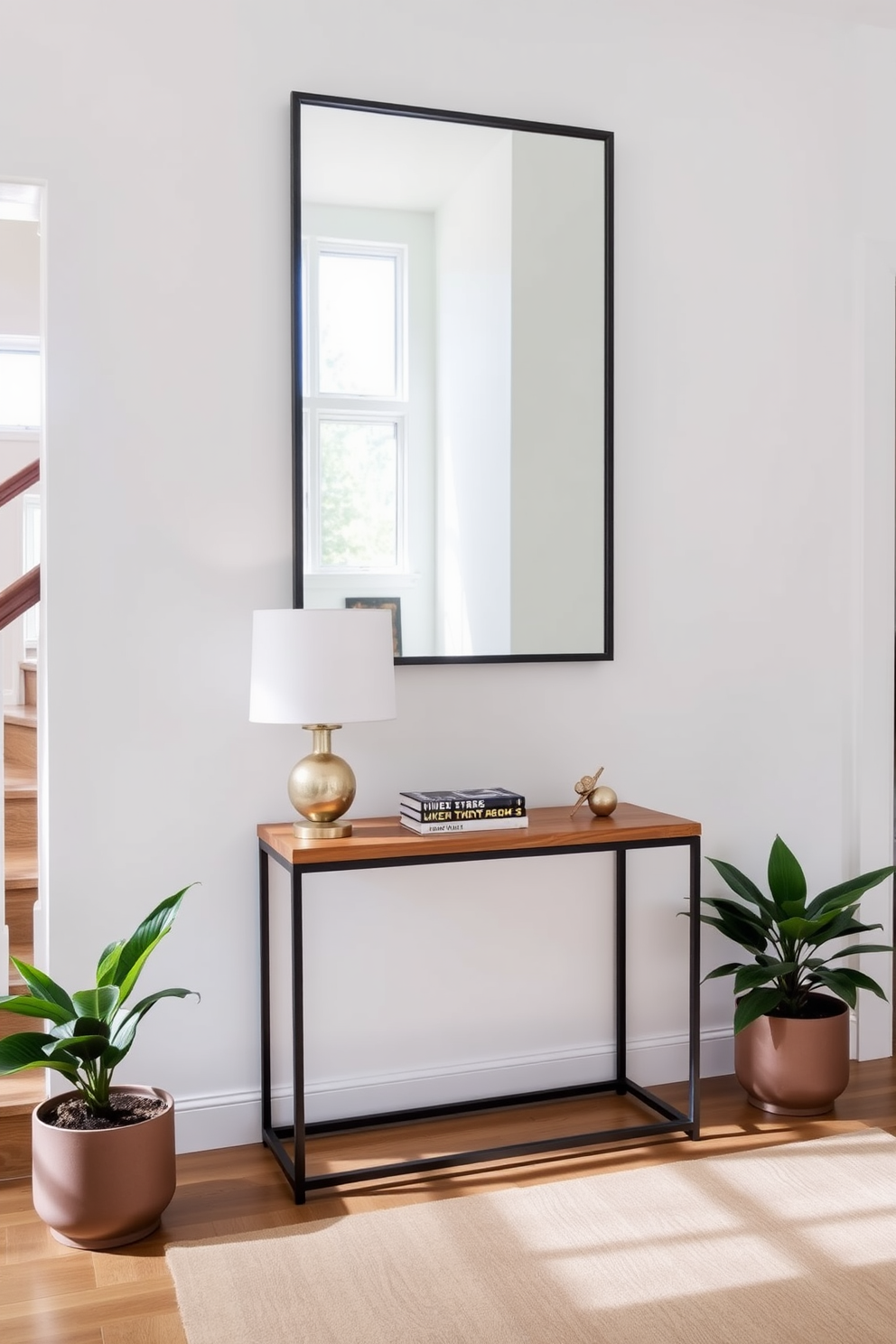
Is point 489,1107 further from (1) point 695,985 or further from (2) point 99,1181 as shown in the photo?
(2) point 99,1181

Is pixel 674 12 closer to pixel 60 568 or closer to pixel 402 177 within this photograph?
pixel 402 177

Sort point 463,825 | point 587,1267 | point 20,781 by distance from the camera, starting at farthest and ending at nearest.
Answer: point 20,781 → point 463,825 → point 587,1267

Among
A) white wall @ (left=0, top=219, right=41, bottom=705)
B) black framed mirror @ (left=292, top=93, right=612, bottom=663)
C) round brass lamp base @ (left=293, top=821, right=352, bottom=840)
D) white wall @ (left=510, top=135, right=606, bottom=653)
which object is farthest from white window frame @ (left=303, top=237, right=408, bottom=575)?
white wall @ (left=0, top=219, right=41, bottom=705)

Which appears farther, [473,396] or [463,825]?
[473,396]

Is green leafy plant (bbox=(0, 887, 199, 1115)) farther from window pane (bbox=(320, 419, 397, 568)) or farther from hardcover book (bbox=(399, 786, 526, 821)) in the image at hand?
window pane (bbox=(320, 419, 397, 568))

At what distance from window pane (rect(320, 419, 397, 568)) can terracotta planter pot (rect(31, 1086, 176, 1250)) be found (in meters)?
1.30

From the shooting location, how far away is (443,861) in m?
2.48

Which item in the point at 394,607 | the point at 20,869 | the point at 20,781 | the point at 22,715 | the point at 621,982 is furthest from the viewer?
the point at 22,715

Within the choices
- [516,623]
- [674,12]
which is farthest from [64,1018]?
[674,12]

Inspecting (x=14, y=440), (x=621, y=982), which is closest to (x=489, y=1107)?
(x=621, y=982)

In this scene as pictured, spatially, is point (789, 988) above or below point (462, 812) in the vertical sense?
below

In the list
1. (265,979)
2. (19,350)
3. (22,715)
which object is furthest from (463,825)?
(19,350)

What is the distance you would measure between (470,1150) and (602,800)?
0.85 m

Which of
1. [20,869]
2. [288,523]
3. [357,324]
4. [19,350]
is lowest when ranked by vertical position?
[20,869]
